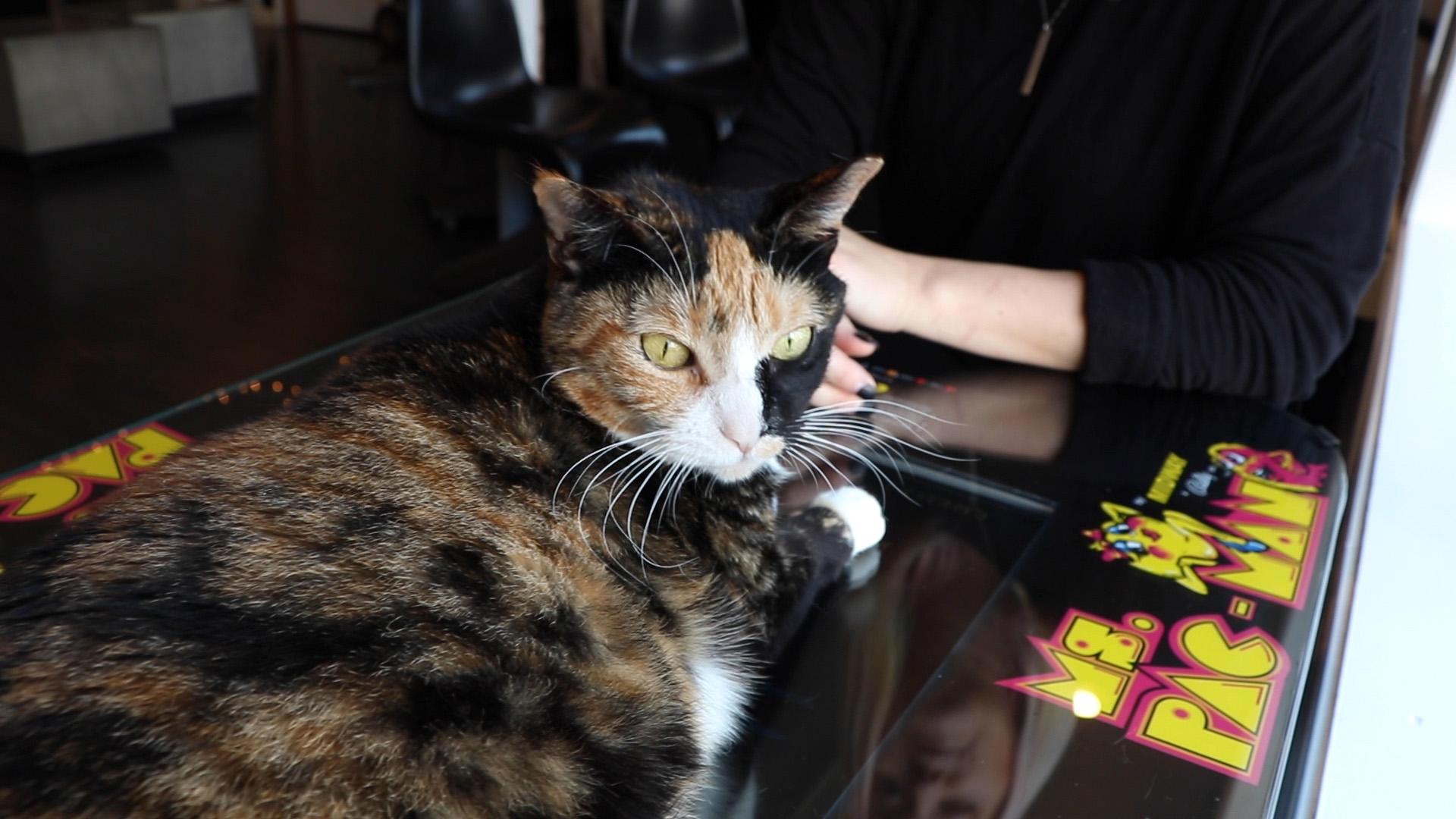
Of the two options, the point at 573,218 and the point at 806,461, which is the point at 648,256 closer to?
the point at 573,218

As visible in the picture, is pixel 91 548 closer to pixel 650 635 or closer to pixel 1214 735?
pixel 650 635

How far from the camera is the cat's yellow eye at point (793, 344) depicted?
1087mm

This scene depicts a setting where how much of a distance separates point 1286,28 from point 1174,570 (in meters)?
0.74

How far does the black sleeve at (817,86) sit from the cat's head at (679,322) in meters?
0.60

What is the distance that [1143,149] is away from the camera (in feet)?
4.89

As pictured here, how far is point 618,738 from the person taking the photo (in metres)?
0.80

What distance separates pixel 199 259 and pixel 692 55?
2021mm

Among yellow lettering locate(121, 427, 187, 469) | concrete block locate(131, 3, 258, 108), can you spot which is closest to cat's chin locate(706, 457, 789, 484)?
yellow lettering locate(121, 427, 187, 469)

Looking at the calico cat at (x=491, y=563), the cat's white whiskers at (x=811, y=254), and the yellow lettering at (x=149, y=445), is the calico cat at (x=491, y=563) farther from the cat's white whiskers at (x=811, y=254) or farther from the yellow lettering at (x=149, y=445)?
the yellow lettering at (x=149, y=445)

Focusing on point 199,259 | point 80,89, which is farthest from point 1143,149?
point 80,89

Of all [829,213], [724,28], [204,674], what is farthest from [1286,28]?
[724,28]

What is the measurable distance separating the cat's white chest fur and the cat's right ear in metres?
0.40

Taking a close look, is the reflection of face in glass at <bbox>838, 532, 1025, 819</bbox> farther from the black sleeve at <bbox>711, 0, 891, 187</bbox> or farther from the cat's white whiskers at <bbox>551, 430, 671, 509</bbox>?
the black sleeve at <bbox>711, 0, 891, 187</bbox>

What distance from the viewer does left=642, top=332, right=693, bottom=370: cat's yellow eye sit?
104 centimetres
